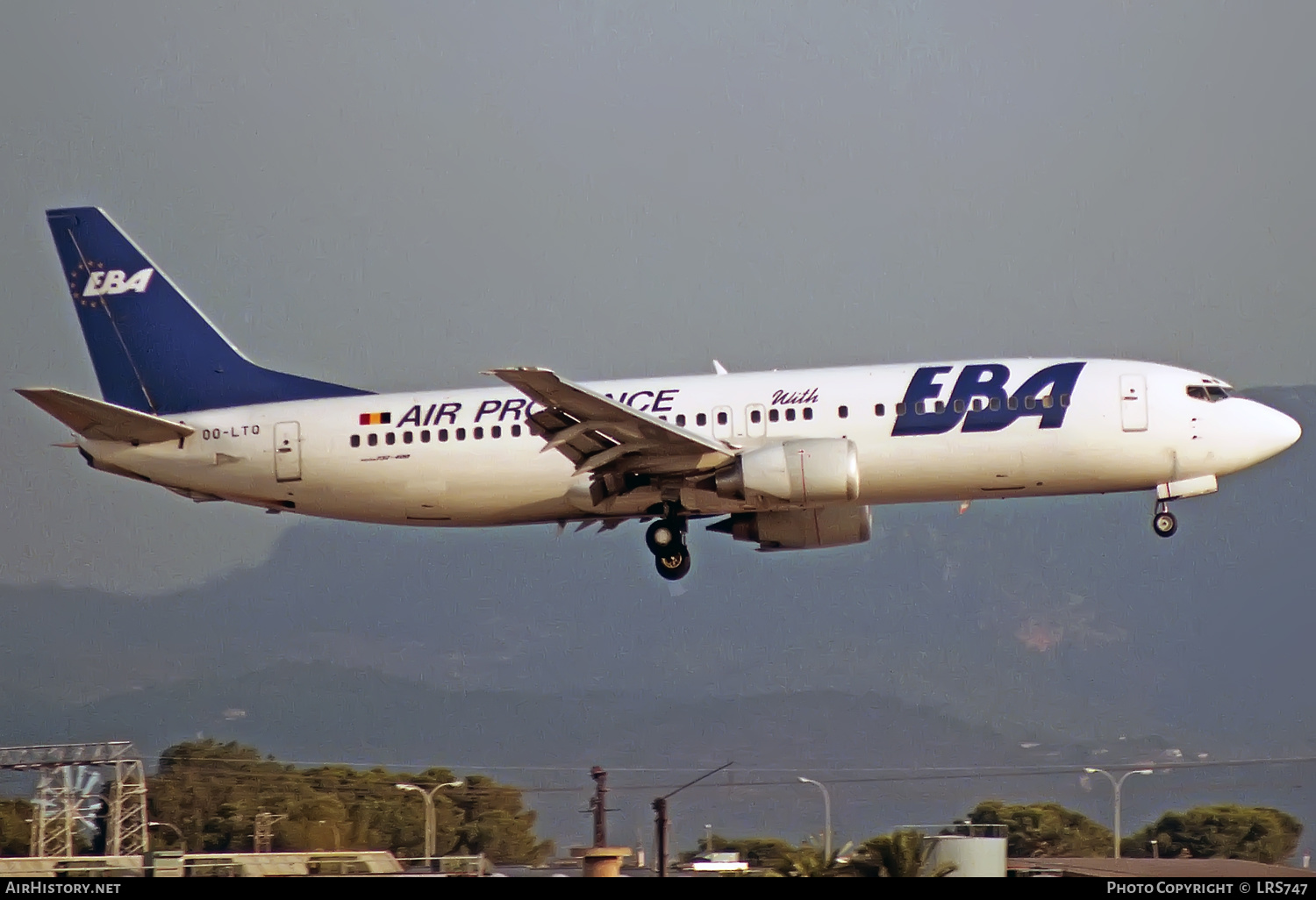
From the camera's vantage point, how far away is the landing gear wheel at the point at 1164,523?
3419 cm

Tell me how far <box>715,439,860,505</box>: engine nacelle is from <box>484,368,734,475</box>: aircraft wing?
2.73 ft

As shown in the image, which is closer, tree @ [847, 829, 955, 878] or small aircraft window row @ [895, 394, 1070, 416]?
tree @ [847, 829, 955, 878]

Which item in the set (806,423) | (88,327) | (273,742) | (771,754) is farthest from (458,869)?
(771,754)

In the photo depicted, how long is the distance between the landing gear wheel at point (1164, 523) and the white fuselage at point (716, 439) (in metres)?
1.06

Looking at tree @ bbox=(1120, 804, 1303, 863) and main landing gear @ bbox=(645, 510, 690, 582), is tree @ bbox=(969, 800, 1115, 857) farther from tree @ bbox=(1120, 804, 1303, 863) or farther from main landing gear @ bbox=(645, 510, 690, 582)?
main landing gear @ bbox=(645, 510, 690, 582)

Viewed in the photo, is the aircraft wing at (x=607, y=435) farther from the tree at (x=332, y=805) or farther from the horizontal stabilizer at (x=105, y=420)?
the tree at (x=332, y=805)

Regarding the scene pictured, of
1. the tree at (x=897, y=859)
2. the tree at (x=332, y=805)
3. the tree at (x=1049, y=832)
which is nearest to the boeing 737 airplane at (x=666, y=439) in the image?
the tree at (x=897, y=859)

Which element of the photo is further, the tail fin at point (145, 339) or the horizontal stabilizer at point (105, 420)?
the tail fin at point (145, 339)

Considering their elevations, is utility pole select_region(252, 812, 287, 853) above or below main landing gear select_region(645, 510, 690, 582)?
below

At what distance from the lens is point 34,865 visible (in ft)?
101

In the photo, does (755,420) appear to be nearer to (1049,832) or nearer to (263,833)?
(263,833)

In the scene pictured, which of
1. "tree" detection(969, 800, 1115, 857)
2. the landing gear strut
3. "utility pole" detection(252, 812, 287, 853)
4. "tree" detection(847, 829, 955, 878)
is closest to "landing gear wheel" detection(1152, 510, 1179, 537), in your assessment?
the landing gear strut

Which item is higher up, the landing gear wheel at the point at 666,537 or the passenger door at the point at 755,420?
the passenger door at the point at 755,420

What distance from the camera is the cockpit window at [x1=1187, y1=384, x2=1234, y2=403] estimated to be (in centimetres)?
3314
